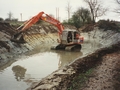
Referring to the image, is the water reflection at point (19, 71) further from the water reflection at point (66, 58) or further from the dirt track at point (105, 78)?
the dirt track at point (105, 78)

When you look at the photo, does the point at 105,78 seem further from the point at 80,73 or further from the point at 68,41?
the point at 68,41

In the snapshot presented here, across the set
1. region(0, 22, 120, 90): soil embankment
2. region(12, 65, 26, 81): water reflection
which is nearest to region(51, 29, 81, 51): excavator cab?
region(0, 22, 120, 90): soil embankment

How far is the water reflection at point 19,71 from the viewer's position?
12141 mm

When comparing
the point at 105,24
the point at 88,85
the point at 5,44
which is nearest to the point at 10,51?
the point at 5,44

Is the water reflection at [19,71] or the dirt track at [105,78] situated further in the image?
the water reflection at [19,71]

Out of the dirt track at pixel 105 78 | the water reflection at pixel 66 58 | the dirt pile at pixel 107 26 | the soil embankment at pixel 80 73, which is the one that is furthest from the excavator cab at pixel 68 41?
the dirt pile at pixel 107 26

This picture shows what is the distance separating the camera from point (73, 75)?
10.2 meters

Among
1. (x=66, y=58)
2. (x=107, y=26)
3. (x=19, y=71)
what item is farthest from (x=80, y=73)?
(x=107, y=26)

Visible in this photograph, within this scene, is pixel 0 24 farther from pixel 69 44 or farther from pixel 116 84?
pixel 116 84

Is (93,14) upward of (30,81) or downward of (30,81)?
upward

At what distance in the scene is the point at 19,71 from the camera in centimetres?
1359

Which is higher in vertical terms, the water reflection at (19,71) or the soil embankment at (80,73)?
the soil embankment at (80,73)

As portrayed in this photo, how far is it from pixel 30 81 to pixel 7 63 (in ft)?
16.7

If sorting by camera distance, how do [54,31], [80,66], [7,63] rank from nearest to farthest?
[80,66] → [7,63] → [54,31]
